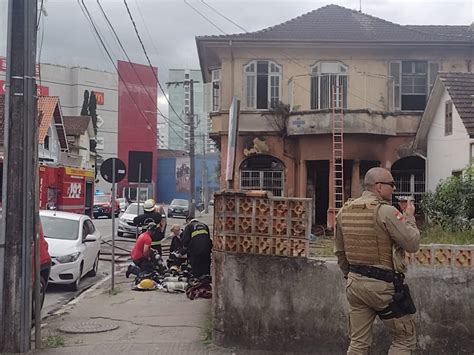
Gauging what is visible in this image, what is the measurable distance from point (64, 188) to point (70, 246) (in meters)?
11.0

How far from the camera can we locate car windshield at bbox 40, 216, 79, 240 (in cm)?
1266

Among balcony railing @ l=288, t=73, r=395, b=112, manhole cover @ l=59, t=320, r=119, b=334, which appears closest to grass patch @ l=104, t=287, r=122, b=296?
manhole cover @ l=59, t=320, r=119, b=334

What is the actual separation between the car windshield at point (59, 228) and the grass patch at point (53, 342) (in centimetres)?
517

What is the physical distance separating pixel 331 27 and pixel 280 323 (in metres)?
19.6

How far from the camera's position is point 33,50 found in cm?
698

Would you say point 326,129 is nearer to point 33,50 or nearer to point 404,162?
point 404,162

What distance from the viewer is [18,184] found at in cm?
684

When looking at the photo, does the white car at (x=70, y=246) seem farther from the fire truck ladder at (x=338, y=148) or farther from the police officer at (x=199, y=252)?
the fire truck ladder at (x=338, y=148)

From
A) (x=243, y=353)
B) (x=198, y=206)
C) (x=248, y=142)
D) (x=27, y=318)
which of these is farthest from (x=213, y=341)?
(x=198, y=206)

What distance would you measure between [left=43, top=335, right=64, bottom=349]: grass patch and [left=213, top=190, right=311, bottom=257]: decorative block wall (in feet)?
6.76

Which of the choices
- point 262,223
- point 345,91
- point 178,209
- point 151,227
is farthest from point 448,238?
point 178,209

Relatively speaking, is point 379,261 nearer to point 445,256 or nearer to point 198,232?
point 445,256

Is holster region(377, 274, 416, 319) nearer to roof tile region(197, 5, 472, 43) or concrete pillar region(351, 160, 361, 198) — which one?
concrete pillar region(351, 160, 361, 198)

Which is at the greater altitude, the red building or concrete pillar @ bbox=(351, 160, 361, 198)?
the red building
